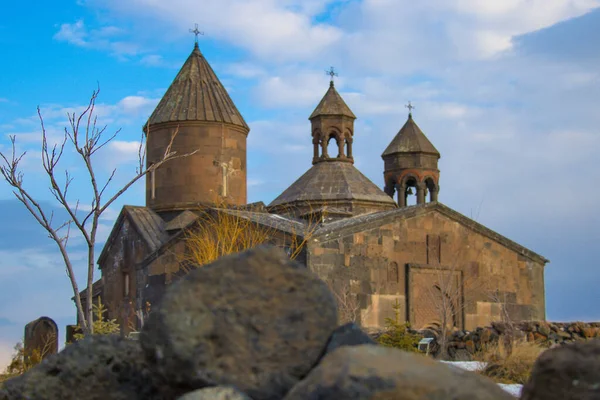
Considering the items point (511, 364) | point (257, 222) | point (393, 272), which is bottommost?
point (511, 364)

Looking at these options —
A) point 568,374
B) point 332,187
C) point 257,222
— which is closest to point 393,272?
point 257,222

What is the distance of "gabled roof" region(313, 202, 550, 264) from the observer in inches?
583

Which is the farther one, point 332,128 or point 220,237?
point 332,128

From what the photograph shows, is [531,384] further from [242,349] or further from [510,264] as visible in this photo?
[510,264]

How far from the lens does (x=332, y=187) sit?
21.2 metres

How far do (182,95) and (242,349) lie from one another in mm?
17183

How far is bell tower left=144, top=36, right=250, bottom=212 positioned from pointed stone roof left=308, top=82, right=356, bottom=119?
235cm

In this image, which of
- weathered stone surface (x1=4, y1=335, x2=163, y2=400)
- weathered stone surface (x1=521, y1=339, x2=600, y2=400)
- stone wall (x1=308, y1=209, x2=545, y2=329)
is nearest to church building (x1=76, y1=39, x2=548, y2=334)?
stone wall (x1=308, y1=209, x2=545, y2=329)

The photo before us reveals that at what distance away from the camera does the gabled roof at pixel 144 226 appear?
18859 millimetres

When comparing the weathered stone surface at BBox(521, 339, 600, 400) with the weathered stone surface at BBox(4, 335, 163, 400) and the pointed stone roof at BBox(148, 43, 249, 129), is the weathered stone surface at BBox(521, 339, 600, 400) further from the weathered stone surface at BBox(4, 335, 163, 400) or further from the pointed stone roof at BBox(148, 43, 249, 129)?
the pointed stone roof at BBox(148, 43, 249, 129)

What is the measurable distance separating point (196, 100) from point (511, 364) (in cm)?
1335

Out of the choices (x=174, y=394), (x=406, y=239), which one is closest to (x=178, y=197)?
(x=406, y=239)

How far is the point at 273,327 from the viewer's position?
3.98 metres

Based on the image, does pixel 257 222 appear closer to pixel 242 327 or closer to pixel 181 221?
pixel 181 221
